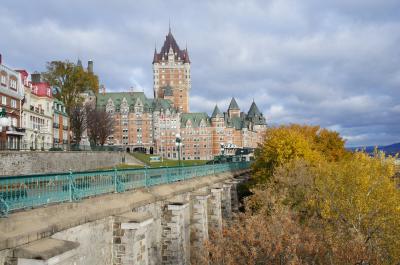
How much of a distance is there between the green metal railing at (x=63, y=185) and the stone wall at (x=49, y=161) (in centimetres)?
1850

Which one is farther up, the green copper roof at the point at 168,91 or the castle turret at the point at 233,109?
the green copper roof at the point at 168,91

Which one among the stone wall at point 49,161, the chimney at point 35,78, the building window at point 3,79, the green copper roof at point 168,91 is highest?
the green copper roof at point 168,91

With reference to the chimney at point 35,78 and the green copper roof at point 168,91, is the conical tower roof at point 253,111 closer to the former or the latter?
the green copper roof at point 168,91

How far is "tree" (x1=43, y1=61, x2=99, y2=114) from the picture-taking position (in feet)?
202

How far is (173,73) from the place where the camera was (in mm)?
152750

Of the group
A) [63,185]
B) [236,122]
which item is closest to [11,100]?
[63,185]

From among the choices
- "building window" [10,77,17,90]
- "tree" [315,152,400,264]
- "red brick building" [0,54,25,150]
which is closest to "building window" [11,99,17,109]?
"red brick building" [0,54,25,150]

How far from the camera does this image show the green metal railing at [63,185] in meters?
8.66

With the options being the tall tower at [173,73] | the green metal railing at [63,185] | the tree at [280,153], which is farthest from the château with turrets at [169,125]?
the green metal railing at [63,185]

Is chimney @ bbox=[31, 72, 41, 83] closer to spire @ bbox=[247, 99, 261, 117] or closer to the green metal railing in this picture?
the green metal railing

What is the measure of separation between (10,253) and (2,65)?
1660 inches

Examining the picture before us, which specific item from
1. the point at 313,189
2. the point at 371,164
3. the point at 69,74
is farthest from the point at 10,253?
the point at 69,74

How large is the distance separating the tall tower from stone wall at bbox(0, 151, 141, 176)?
94.8m

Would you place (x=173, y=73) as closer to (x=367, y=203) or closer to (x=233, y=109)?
(x=233, y=109)
